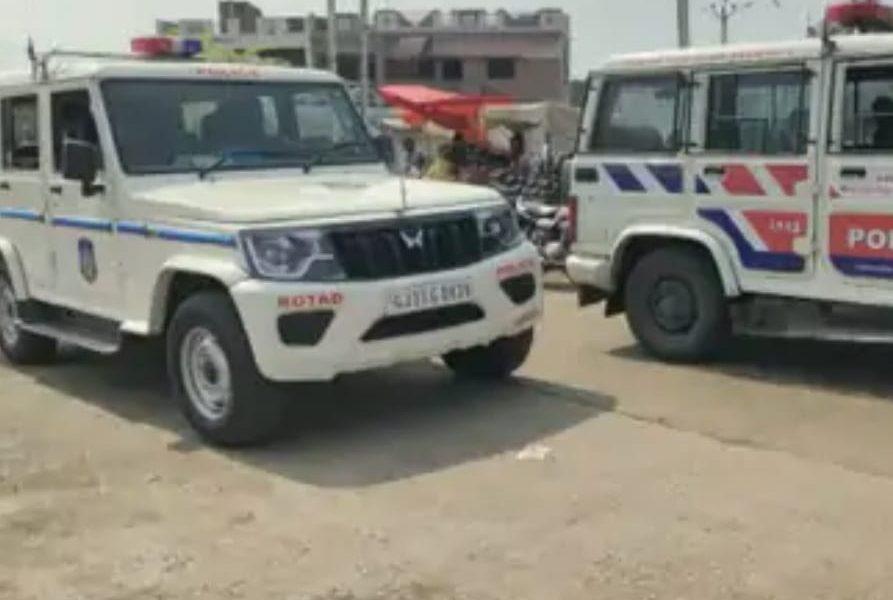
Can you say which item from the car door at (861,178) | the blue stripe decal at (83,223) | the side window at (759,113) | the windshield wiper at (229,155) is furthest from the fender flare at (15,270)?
the car door at (861,178)

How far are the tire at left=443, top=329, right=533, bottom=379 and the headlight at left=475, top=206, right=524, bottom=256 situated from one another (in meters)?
0.62

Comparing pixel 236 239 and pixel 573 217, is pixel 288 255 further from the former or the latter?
pixel 573 217

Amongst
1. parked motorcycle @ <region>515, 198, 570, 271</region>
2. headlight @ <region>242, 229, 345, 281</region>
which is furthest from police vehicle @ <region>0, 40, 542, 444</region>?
parked motorcycle @ <region>515, 198, 570, 271</region>

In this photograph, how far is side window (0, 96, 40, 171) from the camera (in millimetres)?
8406

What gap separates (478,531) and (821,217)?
3.42 m

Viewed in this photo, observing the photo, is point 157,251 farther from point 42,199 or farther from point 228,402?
point 42,199

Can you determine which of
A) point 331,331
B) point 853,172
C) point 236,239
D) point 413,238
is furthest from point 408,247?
point 853,172

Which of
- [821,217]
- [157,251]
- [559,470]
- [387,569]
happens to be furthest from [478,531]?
[821,217]

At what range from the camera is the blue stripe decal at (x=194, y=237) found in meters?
6.34

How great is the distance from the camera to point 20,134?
28.3 feet

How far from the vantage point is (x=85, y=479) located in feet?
20.4

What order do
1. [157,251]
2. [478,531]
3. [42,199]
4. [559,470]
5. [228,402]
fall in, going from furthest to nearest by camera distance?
[42,199], [157,251], [228,402], [559,470], [478,531]

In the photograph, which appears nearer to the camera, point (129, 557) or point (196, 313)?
point (129, 557)

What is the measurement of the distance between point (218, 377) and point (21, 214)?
280 cm
